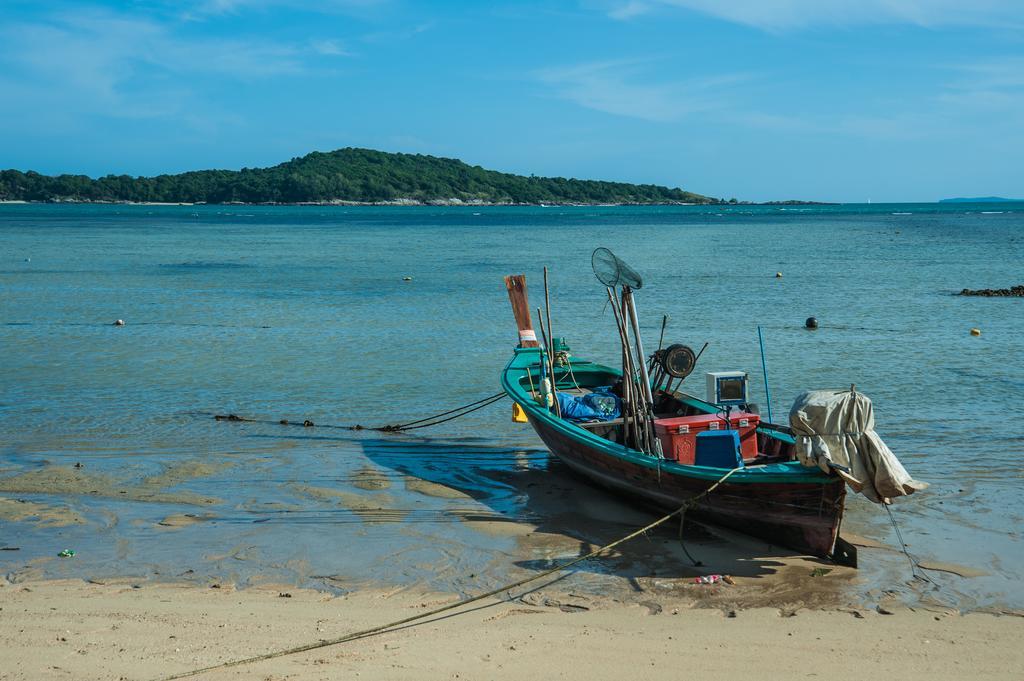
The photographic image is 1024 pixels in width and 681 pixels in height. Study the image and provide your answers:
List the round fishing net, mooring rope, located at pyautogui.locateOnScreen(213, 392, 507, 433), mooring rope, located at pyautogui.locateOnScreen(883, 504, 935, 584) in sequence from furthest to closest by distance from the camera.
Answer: mooring rope, located at pyautogui.locateOnScreen(213, 392, 507, 433), the round fishing net, mooring rope, located at pyautogui.locateOnScreen(883, 504, 935, 584)

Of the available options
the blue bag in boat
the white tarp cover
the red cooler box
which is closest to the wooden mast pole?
the blue bag in boat

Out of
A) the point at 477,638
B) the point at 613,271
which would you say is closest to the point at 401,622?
the point at 477,638

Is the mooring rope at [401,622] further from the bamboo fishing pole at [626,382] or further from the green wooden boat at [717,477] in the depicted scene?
the bamboo fishing pole at [626,382]

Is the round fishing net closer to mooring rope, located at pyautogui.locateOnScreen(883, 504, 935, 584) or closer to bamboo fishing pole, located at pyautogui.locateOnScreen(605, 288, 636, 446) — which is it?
bamboo fishing pole, located at pyautogui.locateOnScreen(605, 288, 636, 446)

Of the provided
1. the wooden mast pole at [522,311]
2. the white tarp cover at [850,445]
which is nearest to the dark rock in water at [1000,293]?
the wooden mast pole at [522,311]

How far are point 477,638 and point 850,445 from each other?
3.69 metres

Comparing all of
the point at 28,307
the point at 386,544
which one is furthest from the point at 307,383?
the point at 28,307

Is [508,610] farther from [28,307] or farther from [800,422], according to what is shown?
[28,307]

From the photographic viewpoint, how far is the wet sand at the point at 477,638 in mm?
6836

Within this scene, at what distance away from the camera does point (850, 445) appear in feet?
28.2

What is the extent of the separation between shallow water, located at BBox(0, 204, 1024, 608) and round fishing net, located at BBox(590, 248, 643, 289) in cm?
257

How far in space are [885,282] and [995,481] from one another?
29.5 meters

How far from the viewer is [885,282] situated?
3944cm

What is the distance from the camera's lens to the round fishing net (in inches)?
424
